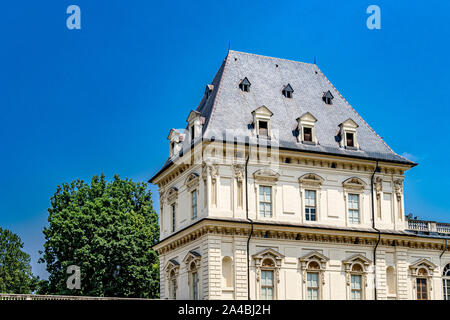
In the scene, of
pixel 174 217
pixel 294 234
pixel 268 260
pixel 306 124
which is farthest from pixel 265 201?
pixel 174 217

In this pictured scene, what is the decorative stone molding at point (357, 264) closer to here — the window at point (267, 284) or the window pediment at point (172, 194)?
the window at point (267, 284)

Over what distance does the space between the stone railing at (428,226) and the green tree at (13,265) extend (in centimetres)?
4298

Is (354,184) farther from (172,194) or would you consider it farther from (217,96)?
(172,194)

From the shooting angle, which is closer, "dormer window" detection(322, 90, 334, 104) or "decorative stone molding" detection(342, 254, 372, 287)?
"decorative stone molding" detection(342, 254, 372, 287)

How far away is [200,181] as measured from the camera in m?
47.3

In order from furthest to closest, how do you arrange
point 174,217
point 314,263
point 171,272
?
1. point 174,217
2. point 171,272
3. point 314,263

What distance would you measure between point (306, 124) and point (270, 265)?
989 centimetres

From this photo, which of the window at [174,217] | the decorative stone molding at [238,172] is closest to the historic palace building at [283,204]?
the decorative stone molding at [238,172]

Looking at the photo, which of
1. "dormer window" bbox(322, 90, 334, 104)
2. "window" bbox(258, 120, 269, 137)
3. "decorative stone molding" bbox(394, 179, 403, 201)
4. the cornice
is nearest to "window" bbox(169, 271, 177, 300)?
the cornice

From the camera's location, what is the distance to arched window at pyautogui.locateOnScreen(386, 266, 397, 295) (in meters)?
50.1

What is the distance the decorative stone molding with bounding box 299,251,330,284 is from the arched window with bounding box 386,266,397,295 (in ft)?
16.7

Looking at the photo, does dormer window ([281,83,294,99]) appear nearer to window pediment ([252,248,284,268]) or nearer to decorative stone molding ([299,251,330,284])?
decorative stone molding ([299,251,330,284])

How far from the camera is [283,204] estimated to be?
48031mm
